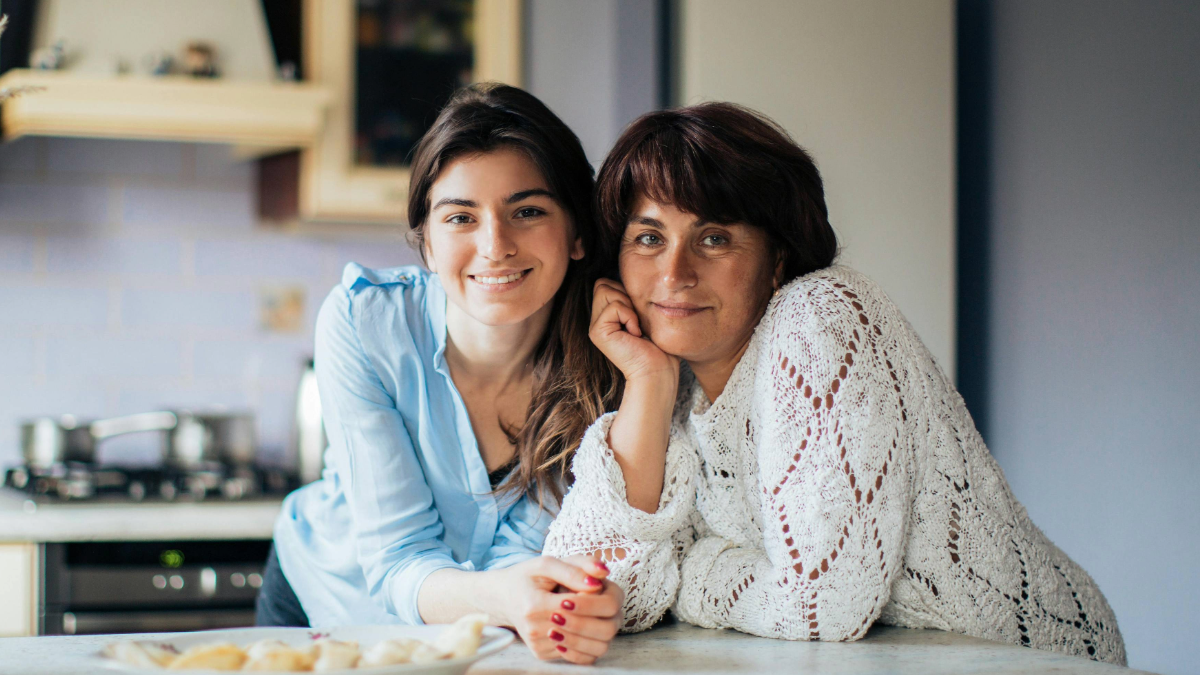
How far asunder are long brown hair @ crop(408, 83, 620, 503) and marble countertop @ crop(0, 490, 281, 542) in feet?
3.00

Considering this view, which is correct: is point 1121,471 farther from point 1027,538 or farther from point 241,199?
point 241,199

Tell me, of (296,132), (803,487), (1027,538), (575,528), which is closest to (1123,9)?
(1027,538)

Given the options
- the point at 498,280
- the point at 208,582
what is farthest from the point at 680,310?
the point at 208,582

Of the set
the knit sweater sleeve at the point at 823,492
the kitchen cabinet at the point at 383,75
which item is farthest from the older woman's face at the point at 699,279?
the kitchen cabinet at the point at 383,75

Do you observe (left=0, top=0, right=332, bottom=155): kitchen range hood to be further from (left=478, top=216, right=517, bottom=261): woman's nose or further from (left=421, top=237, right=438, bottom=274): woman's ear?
(left=478, top=216, right=517, bottom=261): woman's nose

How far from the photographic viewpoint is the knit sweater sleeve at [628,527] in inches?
41.0

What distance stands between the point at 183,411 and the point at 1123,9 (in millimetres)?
2308

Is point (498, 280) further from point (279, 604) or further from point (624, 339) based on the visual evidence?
Answer: point (279, 604)

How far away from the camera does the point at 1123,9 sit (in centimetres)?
177

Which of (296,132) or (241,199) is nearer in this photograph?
(296,132)

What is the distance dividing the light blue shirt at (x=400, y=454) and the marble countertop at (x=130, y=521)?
2.09ft

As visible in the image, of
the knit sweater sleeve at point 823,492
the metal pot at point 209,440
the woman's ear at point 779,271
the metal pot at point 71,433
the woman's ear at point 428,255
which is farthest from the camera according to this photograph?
the metal pot at point 209,440

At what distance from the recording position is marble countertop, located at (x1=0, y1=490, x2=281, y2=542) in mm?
1904

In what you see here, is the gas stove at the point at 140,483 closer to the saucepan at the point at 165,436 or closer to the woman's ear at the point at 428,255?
the saucepan at the point at 165,436
